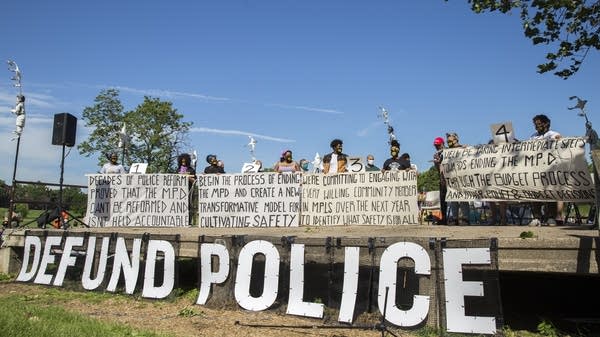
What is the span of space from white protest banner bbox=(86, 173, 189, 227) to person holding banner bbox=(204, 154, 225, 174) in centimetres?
70

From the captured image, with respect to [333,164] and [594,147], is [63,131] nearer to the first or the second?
[333,164]

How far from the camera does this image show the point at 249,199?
11094mm

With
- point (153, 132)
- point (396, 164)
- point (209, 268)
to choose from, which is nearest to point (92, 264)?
point (209, 268)

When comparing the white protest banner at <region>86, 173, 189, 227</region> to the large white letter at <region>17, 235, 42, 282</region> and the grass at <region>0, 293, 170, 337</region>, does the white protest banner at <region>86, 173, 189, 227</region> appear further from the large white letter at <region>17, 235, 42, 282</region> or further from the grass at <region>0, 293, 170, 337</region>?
the grass at <region>0, 293, 170, 337</region>

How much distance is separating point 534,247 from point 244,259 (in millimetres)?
3911

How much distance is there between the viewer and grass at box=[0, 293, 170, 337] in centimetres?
510

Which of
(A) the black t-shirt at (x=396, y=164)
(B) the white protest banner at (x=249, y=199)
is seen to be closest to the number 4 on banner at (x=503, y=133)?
(A) the black t-shirt at (x=396, y=164)

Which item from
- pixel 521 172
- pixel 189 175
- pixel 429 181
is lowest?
pixel 521 172

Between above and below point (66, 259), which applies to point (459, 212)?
above

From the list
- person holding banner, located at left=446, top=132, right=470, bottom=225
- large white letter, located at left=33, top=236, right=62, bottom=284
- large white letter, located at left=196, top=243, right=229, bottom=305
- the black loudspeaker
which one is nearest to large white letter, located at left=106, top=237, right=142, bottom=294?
large white letter, located at left=196, top=243, right=229, bottom=305

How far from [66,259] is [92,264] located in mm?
678

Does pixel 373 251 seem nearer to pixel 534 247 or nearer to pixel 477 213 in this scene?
pixel 534 247

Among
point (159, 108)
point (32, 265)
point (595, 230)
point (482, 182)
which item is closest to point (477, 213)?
point (482, 182)

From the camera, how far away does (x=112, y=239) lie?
8578mm
